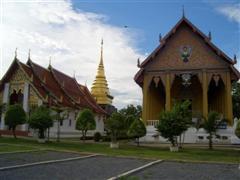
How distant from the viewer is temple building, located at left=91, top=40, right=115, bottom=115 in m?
52.5

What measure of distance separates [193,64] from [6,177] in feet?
63.8

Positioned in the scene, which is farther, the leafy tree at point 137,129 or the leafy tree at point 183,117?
the leafy tree at point 137,129

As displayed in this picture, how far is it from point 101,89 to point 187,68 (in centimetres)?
3003

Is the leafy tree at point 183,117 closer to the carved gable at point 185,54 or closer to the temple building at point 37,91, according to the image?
the carved gable at point 185,54

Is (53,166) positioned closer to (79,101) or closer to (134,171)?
(134,171)

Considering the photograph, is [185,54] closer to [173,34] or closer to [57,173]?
[173,34]

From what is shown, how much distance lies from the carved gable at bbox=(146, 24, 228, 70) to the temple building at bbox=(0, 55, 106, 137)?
32.6 ft

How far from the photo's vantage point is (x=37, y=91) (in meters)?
28.1

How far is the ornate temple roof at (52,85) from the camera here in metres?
28.9

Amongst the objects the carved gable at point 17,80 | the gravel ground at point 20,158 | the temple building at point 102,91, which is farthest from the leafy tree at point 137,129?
the temple building at point 102,91

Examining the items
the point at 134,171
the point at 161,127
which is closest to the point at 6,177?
the point at 134,171

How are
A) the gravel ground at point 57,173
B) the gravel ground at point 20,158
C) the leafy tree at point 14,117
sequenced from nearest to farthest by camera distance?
1. the gravel ground at point 57,173
2. the gravel ground at point 20,158
3. the leafy tree at point 14,117

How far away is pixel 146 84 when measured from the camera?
2548 cm

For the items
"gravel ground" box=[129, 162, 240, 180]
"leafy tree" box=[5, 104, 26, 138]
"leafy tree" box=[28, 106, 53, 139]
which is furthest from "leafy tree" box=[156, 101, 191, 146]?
"leafy tree" box=[5, 104, 26, 138]
